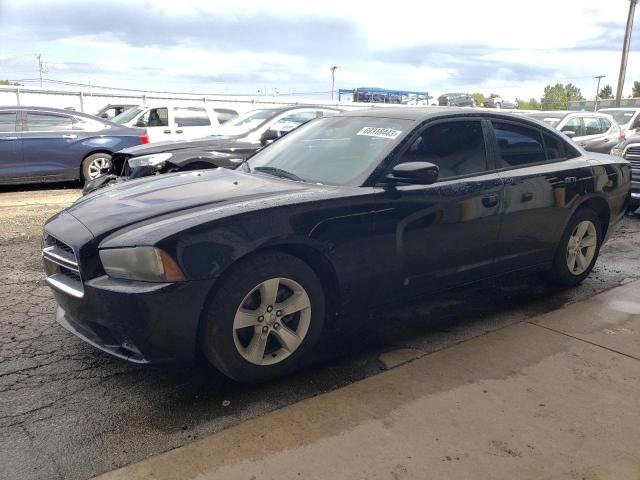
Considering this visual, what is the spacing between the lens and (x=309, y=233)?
3.19 metres

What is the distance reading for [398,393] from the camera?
314 cm

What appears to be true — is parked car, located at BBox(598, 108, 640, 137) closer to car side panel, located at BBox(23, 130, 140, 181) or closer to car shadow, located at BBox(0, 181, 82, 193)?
car side panel, located at BBox(23, 130, 140, 181)

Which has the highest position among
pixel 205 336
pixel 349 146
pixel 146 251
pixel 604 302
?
pixel 349 146

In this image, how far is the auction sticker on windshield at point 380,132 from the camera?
3828 mm

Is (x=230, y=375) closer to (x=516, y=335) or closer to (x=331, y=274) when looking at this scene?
(x=331, y=274)

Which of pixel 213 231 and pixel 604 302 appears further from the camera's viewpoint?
pixel 604 302

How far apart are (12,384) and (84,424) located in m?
0.67

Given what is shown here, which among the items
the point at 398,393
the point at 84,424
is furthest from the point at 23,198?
the point at 398,393

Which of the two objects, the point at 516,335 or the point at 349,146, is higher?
the point at 349,146

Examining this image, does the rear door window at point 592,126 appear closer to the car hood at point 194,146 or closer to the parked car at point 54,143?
the car hood at point 194,146

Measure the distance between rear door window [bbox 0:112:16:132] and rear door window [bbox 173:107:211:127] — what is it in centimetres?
328

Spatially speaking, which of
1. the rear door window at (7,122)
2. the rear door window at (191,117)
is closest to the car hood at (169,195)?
the rear door window at (7,122)

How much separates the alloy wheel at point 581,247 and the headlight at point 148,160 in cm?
464

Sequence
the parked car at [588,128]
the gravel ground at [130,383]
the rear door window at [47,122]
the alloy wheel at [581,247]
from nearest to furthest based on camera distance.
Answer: the gravel ground at [130,383] < the alloy wheel at [581,247] < the rear door window at [47,122] < the parked car at [588,128]
